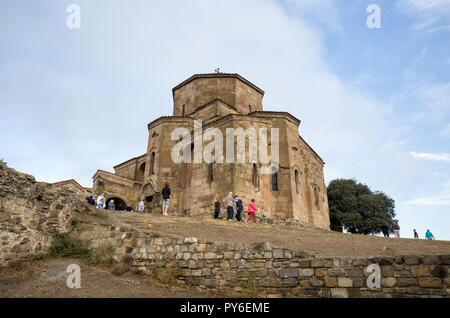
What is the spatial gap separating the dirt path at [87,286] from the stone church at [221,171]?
386 inches

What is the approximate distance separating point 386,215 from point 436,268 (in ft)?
90.9

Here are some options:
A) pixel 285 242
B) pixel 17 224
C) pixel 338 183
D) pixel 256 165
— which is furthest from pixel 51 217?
pixel 338 183

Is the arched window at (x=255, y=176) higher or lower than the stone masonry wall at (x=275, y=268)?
higher

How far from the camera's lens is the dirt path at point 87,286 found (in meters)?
6.15

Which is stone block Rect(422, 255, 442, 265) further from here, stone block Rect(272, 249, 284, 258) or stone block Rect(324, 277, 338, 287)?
stone block Rect(272, 249, 284, 258)

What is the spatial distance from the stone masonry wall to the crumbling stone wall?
1.18m

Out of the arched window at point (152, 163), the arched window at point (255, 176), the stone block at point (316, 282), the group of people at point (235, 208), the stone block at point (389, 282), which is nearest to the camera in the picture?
the stone block at point (389, 282)

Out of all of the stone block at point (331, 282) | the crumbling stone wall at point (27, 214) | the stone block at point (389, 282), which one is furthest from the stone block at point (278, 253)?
the crumbling stone wall at point (27, 214)

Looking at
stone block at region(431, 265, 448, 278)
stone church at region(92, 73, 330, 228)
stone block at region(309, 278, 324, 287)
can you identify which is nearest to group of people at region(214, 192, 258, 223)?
stone church at region(92, 73, 330, 228)

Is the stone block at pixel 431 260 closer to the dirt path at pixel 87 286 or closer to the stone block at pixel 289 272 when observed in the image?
the stone block at pixel 289 272

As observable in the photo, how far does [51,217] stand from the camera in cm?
854

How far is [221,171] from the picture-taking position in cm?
1731

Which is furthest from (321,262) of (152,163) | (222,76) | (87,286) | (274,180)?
(222,76)

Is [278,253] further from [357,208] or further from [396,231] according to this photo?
[357,208]
